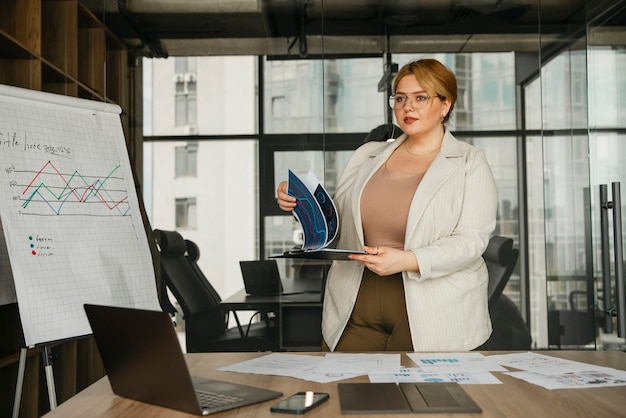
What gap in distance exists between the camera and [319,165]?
393 centimetres

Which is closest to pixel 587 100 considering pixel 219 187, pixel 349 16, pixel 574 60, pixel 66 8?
pixel 574 60

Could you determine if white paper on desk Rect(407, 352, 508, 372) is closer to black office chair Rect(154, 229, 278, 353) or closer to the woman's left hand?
the woman's left hand

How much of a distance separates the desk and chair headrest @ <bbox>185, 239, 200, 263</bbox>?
51 cm

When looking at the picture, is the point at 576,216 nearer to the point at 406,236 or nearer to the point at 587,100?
the point at 587,100

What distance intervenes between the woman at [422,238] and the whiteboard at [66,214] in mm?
710

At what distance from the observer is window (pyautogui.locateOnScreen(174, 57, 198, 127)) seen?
13.0 feet

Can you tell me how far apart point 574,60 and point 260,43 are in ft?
6.10

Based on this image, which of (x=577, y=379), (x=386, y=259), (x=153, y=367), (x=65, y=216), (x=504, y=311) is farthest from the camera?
(x=504, y=311)

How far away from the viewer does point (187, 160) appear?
397 cm

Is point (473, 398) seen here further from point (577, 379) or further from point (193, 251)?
point (193, 251)

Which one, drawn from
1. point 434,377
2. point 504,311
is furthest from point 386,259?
point 504,311

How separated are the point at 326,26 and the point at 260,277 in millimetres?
1564

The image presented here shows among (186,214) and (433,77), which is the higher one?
(433,77)

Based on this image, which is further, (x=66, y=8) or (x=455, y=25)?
(x=455, y=25)
